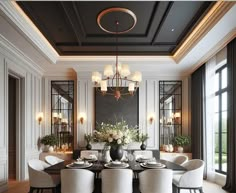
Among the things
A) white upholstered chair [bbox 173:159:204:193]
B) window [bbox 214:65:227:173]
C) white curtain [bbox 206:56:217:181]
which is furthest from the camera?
white curtain [bbox 206:56:217:181]

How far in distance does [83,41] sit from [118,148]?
2.86m

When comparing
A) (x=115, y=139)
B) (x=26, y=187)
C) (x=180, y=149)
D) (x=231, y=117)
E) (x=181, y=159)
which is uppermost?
(x=231, y=117)

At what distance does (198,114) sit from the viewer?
757cm

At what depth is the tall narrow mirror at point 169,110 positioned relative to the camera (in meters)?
8.50

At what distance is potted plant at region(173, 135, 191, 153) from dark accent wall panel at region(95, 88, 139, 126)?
51.7 inches

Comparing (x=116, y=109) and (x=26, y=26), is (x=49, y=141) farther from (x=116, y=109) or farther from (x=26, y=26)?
(x=26, y=26)

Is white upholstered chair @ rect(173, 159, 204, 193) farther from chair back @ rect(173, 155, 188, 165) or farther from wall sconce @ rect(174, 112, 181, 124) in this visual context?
wall sconce @ rect(174, 112, 181, 124)

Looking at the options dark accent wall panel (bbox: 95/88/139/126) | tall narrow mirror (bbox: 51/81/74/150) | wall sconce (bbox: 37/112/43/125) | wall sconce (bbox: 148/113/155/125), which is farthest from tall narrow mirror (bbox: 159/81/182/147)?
wall sconce (bbox: 37/112/43/125)

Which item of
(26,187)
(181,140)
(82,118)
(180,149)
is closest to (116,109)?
(82,118)

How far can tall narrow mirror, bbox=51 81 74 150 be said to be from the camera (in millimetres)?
8539

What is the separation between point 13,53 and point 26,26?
1416 mm

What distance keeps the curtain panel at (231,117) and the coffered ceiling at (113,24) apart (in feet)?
3.37

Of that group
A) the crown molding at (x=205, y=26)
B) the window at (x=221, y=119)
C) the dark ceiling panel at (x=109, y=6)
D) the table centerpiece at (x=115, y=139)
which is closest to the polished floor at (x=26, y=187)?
the window at (x=221, y=119)

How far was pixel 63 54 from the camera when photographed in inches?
295
